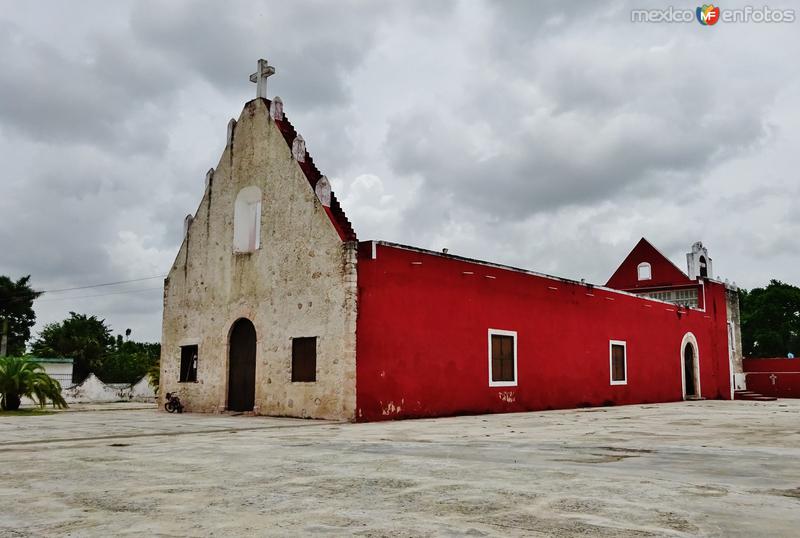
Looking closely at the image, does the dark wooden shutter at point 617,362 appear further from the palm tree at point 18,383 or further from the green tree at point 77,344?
the green tree at point 77,344

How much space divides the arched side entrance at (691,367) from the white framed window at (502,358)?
40.3 ft

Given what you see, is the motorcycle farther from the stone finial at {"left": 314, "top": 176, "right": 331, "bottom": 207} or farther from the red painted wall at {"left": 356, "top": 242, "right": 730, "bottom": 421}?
the stone finial at {"left": 314, "top": 176, "right": 331, "bottom": 207}

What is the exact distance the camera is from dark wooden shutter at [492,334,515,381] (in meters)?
16.3

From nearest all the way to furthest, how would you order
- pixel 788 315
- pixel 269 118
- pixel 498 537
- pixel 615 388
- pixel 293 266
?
pixel 498 537, pixel 293 266, pixel 269 118, pixel 615 388, pixel 788 315

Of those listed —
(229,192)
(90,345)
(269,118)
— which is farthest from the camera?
(90,345)

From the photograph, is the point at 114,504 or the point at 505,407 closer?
the point at 114,504

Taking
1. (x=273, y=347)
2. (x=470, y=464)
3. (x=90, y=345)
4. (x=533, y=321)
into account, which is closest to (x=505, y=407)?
(x=533, y=321)

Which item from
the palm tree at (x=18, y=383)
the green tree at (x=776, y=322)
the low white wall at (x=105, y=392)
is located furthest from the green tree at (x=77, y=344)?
the green tree at (x=776, y=322)

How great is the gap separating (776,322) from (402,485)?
54114 mm

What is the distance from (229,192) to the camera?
17.0 meters

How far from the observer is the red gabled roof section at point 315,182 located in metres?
13.8

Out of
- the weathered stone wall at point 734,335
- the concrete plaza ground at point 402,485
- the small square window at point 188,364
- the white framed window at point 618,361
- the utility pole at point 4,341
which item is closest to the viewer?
the concrete plaza ground at point 402,485

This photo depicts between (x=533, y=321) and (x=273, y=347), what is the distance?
22.9 ft

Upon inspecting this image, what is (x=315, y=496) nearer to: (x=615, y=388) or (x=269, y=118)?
(x=269, y=118)
